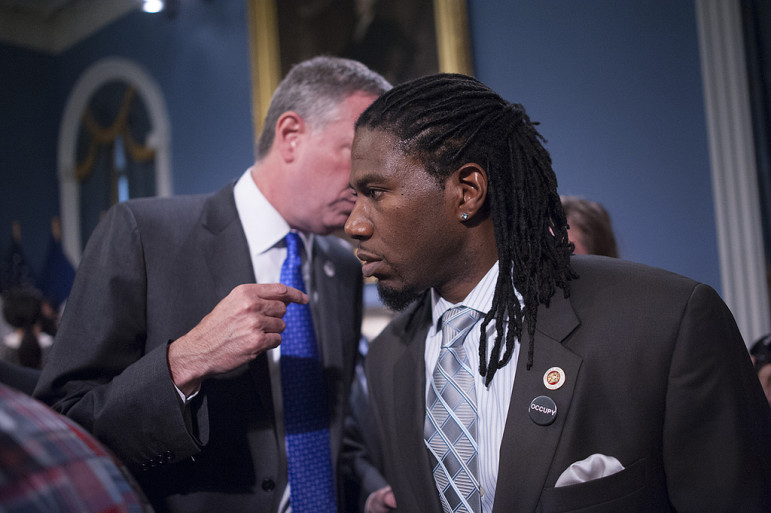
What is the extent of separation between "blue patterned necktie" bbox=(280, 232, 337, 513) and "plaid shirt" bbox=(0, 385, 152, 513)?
3.65 ft

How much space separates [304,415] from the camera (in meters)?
1.64

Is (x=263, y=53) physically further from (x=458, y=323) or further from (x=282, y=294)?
(x=458, y=323)

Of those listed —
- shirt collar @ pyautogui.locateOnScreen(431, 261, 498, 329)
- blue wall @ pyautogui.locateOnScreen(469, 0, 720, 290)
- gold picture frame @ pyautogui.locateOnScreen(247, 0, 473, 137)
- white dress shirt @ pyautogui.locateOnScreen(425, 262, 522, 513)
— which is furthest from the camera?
gold picture frame @ pyautogui.locateOnScreen(247, 0, 473, 137)

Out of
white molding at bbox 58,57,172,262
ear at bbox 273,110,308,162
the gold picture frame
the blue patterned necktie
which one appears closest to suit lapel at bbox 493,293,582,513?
the blue patterned necktie

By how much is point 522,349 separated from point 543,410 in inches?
5.4

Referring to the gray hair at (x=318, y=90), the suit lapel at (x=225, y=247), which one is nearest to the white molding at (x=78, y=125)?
the gray hair at (x=318, y=90)

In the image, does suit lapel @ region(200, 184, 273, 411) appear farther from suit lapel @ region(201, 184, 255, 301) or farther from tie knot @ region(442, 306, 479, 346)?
tie knot @ region(442, 306, 479, 346)

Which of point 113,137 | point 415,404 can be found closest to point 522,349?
point 415,404

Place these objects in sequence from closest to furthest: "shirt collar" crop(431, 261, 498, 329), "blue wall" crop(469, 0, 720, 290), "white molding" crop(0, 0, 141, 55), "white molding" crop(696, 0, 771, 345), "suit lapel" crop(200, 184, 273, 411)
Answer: "shirt collar" crop(431, 261, 498, 329) < "suit lapel" crop(200, 184, 273, 411) < "white molding" crop(696, 0, 771, 345) < "blue wall" crop(469, 0, 720, 290) < "white molding" crop(0, 0, 141, 55)

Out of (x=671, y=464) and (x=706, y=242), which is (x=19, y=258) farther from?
(x=671, y=464)

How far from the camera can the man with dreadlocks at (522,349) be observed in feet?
3.54

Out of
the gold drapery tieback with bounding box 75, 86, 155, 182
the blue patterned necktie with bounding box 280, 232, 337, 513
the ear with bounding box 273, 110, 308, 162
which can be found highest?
the gold drapery tieback with bounding box 75, 86, 155, 182

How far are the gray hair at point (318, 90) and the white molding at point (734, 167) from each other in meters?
1.80

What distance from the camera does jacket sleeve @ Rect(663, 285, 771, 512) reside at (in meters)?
1.06
